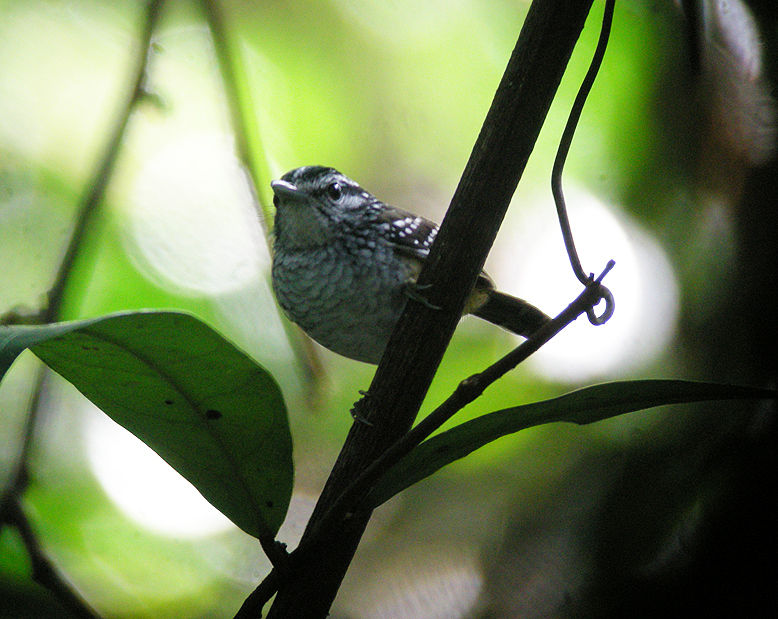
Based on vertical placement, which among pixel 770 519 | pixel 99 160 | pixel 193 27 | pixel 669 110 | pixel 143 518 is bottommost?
pixel 770 519

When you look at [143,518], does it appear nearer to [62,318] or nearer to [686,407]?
[62,318]

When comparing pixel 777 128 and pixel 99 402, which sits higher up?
pixel 777 128

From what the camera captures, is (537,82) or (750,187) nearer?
(537,82)

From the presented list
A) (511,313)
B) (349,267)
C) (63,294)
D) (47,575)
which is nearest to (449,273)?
(349,267)

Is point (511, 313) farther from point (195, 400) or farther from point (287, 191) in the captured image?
point (195, 400)

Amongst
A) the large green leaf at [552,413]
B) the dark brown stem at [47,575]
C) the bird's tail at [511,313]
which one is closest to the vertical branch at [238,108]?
the bird's tail at [511,313]

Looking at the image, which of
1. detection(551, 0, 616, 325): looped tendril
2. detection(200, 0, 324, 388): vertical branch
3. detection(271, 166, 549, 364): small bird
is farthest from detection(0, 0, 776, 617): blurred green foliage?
detection(551, 0, 616, 325): looped tendril

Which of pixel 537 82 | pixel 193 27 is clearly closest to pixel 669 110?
pixel 537 82

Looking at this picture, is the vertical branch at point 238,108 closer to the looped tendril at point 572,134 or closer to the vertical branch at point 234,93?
the vertical branch at point 234,93
